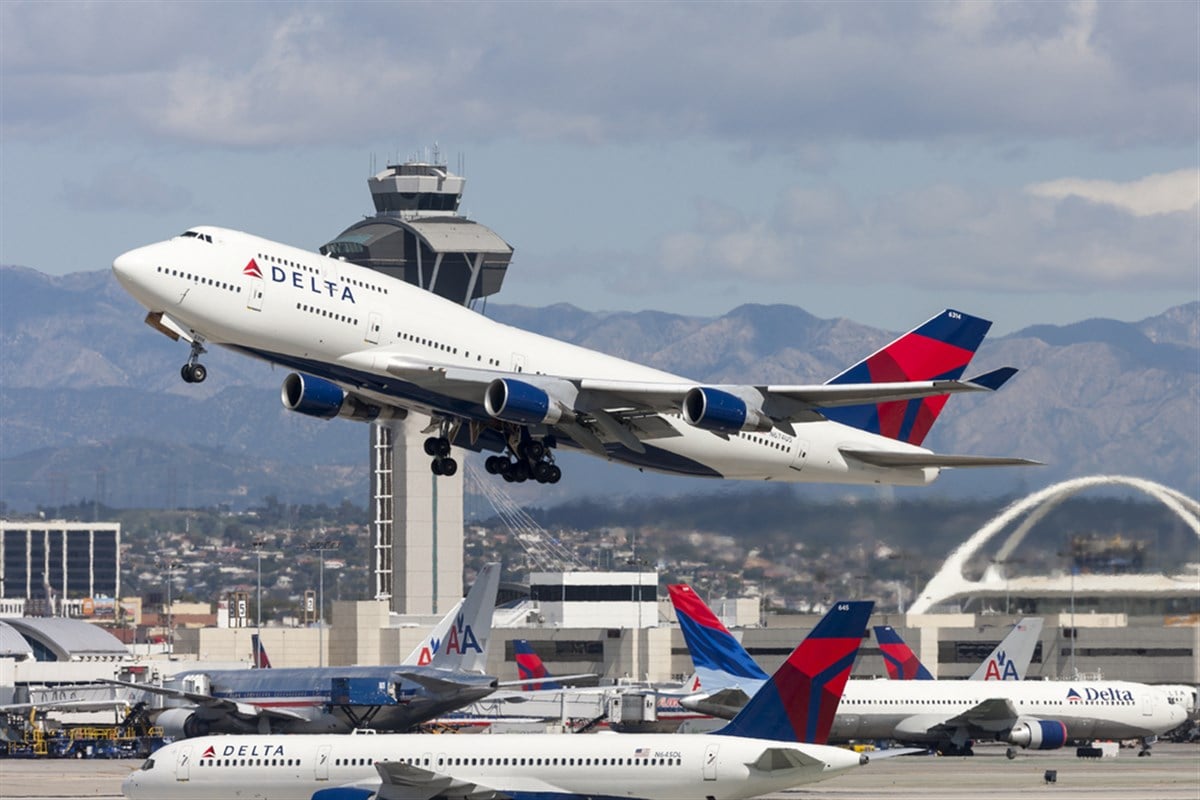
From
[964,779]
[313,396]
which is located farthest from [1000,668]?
[313,396]

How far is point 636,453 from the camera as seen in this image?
2438 inches

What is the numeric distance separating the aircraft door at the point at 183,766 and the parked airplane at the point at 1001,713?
3203 centimetres

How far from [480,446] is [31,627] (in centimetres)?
10463

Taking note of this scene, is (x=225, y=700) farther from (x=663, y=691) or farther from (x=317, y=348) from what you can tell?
(x=317, y=348)

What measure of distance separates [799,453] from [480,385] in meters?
11.9

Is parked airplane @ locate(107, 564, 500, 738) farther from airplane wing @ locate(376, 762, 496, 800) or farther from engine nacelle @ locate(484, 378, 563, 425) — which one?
engine nacelle @ locate(484, 378, 563, 425)

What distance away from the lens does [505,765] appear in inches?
2301

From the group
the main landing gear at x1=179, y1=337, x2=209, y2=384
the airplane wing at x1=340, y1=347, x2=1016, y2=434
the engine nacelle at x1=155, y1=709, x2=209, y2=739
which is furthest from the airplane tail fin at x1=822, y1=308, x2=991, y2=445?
the engine nacelle at x1=155, y1=709, x2=209, y2=739

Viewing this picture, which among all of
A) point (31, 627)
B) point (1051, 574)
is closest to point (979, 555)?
point (1051, 574)

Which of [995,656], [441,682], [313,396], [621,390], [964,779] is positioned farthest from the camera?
[995,656]

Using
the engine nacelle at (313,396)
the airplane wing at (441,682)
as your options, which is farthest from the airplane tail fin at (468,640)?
the engine nacelle at (313,396)

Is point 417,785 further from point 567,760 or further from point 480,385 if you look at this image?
point 480,385

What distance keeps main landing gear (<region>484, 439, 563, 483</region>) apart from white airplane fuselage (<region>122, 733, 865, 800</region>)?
286 inches

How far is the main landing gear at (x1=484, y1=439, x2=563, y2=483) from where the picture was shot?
60.5m
